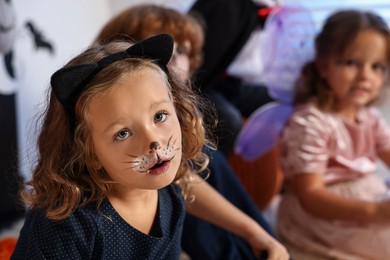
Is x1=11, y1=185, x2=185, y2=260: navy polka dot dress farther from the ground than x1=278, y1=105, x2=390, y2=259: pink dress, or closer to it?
farther from the ground

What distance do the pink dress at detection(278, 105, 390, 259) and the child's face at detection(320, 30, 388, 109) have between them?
0.06m

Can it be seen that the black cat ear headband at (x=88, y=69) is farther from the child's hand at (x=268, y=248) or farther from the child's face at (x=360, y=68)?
the child's face at (x=360, y=68)

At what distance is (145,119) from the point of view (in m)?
0.54

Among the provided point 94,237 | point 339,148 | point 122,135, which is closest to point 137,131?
point 122,135

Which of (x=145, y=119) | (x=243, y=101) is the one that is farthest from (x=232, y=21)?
(x=145, y=119)

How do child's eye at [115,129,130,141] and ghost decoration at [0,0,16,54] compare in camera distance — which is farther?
ghost decoration at [0,0,16,54]

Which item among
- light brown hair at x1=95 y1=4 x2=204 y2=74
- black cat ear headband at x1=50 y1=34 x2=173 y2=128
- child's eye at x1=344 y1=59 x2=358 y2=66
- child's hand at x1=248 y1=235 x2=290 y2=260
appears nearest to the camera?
black cat ear headband at x1=50 y1=34 x2=173 y2=128

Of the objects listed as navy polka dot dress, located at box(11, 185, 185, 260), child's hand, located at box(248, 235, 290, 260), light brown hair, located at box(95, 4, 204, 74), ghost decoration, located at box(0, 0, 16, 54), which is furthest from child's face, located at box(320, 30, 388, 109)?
ghost decoration, located at box(0, 0, 16, 54)

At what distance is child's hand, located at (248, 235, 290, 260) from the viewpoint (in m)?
0.73

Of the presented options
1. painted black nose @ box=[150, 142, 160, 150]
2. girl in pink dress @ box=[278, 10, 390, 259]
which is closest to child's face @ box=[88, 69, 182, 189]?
painted black nose @ box=[150, 142, 160, 150]

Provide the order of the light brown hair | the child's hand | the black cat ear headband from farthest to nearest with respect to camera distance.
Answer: the light brown hair, the child's hand, the black cat ear headband

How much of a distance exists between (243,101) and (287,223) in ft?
1.30

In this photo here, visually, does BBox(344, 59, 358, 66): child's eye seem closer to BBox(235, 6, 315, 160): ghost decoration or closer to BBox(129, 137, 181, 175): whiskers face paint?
BBox(235, 6, 315, 160): ghost decoration

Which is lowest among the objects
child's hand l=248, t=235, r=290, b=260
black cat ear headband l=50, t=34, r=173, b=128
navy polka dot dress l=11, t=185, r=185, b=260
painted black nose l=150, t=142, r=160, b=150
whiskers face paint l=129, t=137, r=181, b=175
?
child's hand l=248, t=235, r=290, b=260
